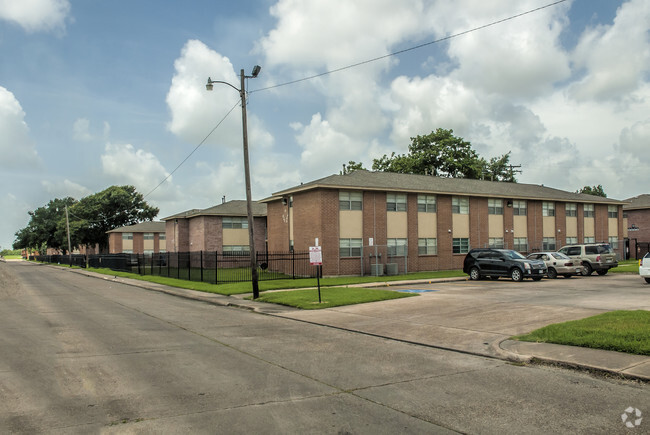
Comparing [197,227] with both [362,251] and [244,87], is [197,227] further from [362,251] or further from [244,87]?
[244,87]

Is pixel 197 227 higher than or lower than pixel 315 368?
higher

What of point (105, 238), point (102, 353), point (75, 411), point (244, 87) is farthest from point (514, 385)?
point (105, 238)

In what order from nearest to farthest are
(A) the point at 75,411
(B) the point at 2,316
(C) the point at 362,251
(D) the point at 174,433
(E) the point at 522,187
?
(D) the point at 174,433, (A) the point at 75,411, (B) the point at 2,316, (C) the point at 362,251, (E) the point at 522,187

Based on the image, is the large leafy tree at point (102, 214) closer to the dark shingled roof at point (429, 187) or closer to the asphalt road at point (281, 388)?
the dark shingled roof at point (429, 187)

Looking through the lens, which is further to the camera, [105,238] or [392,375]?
[105,238]

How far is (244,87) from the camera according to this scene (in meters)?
21.1

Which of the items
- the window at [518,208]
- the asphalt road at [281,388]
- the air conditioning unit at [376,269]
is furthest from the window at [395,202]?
the asphalt road at [281,388]

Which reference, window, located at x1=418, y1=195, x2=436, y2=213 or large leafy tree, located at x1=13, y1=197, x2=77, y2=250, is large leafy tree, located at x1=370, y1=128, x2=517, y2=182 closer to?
window, located at x1=418, y1=195, x2=436, y2=213

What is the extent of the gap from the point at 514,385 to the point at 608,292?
14666mm

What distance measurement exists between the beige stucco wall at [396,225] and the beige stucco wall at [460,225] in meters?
4.79

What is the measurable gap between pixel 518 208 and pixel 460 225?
6.96m

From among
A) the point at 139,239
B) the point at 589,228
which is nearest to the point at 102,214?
the point at 139,239

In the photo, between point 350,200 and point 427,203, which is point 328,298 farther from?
point 427,203

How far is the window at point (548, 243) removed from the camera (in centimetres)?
4331
